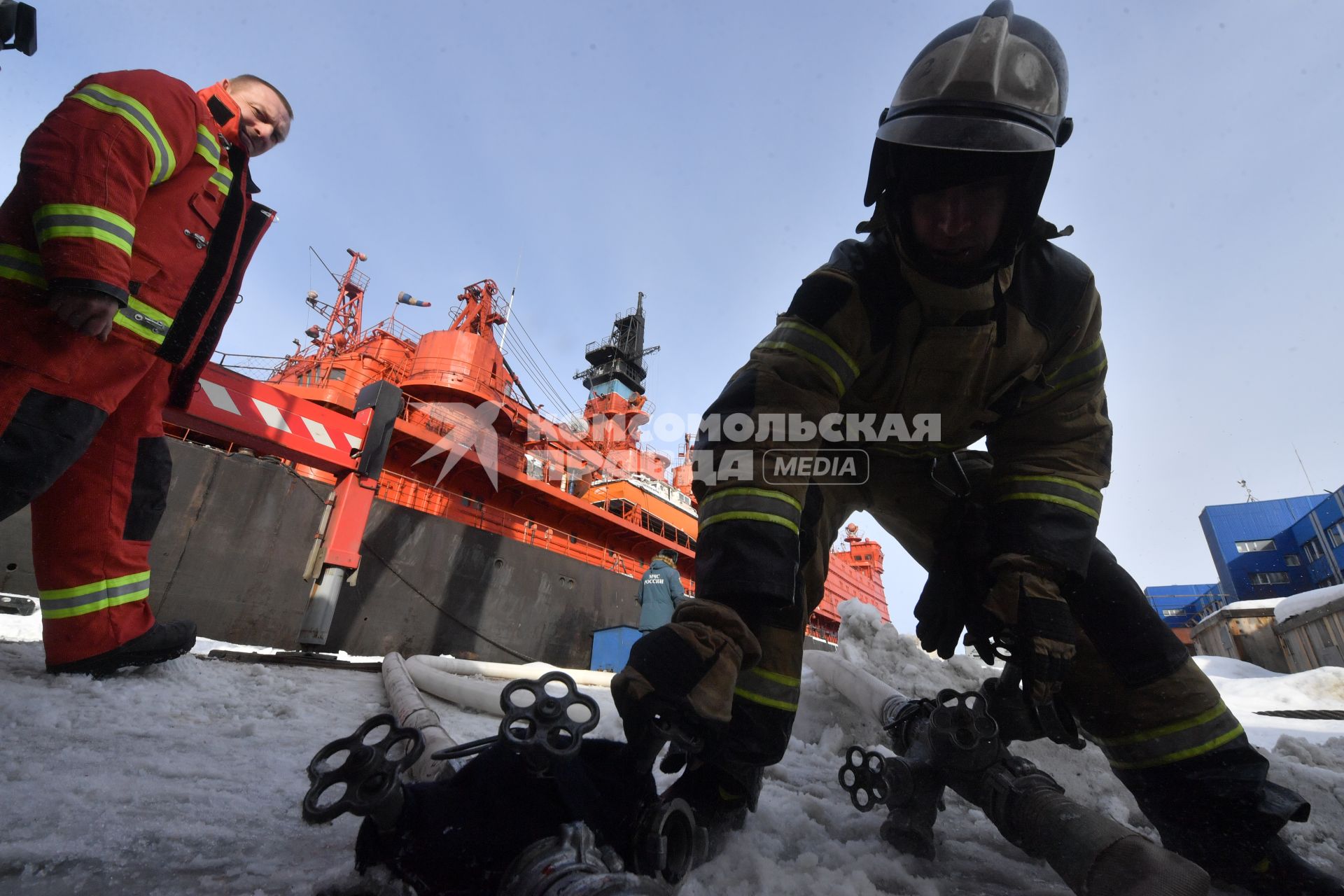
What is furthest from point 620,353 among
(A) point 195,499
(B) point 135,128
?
(B) point 135,128

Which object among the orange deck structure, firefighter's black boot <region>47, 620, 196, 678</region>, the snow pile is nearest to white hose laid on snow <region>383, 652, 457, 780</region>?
firefighter's black boot <region>47, 620, 196, 678</region>

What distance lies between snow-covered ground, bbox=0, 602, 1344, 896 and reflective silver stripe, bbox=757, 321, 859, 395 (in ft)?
3.23

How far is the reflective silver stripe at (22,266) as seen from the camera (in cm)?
163

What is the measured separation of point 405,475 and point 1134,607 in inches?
371

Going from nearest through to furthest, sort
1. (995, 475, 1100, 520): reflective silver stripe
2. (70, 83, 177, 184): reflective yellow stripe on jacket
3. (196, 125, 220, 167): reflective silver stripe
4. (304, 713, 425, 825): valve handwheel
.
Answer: (304, 713, 425, 825): valve handwheel
(995, 475, 1100, 520): reflective silver stripe
(70, 83, 177, 184): reflective yellow stripe on jacket
(196, 125, 220, 167): reflective silver stripe

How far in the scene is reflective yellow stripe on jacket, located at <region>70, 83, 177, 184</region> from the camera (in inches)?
68.8

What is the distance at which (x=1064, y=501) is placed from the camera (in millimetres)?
1416

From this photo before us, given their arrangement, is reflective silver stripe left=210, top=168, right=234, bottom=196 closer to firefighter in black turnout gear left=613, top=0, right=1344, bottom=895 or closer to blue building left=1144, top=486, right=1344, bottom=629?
firefighter in black turnout gear left=613, top=0, right=1344, bottom=895

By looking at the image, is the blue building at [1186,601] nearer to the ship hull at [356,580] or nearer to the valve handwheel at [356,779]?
the ship hull at [356,580]

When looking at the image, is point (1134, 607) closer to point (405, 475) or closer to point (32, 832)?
point (32, 832)

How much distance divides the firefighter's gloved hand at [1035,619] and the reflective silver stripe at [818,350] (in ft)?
1.85

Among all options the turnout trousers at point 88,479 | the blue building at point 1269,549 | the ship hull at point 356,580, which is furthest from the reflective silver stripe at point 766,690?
the blue building at point 1269,549

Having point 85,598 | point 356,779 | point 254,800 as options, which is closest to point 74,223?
A: point 85,598

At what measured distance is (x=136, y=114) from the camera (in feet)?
5.90
